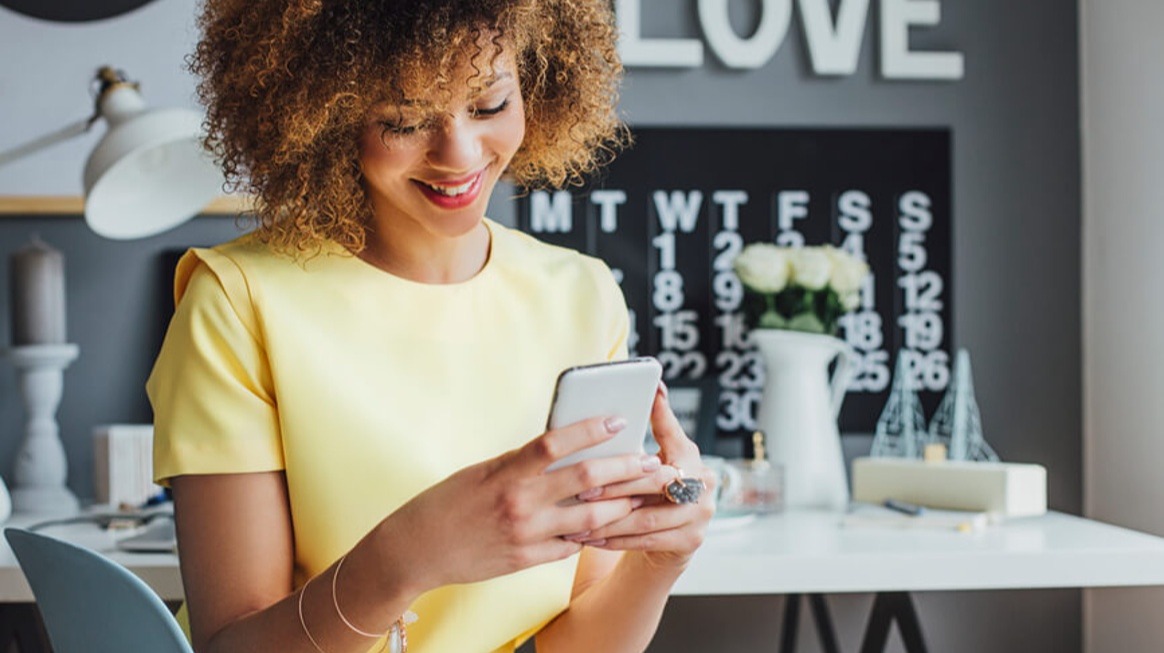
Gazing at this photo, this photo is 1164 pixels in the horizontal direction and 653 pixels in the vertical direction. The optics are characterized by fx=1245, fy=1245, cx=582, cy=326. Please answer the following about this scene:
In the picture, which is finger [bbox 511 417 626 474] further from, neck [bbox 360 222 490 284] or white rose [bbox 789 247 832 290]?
white rose [bbox 789 247 832 290]

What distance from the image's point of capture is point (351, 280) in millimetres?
1016

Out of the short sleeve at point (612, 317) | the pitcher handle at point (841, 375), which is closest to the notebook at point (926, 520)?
the pitcher handle at point (841, 375)

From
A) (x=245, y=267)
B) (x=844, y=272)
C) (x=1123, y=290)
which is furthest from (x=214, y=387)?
(x=1123, y=290)

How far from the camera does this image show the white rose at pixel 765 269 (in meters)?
1.94

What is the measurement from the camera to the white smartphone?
76 centimetres

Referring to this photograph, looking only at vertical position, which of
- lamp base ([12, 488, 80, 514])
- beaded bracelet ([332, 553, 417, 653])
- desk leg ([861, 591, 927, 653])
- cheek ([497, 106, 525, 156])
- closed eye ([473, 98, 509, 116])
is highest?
closed eye ([473, 98, 509, 116])

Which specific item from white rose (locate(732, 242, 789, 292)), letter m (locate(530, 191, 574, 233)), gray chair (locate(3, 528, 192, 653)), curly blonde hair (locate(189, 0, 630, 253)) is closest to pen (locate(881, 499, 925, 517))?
white rose (locate(732, 242, 789, 292))

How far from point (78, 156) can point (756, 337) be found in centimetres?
113

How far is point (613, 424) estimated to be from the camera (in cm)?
78

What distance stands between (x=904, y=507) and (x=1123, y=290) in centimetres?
61

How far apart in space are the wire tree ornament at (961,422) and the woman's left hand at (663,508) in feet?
3.77

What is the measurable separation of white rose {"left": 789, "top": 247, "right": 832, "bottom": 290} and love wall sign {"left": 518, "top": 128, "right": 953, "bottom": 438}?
0.17 m

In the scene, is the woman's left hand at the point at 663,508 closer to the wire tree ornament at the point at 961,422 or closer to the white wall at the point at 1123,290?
the wire tree ornament at the point at 961,422

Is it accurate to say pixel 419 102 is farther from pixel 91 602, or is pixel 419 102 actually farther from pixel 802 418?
pixel 802 418
